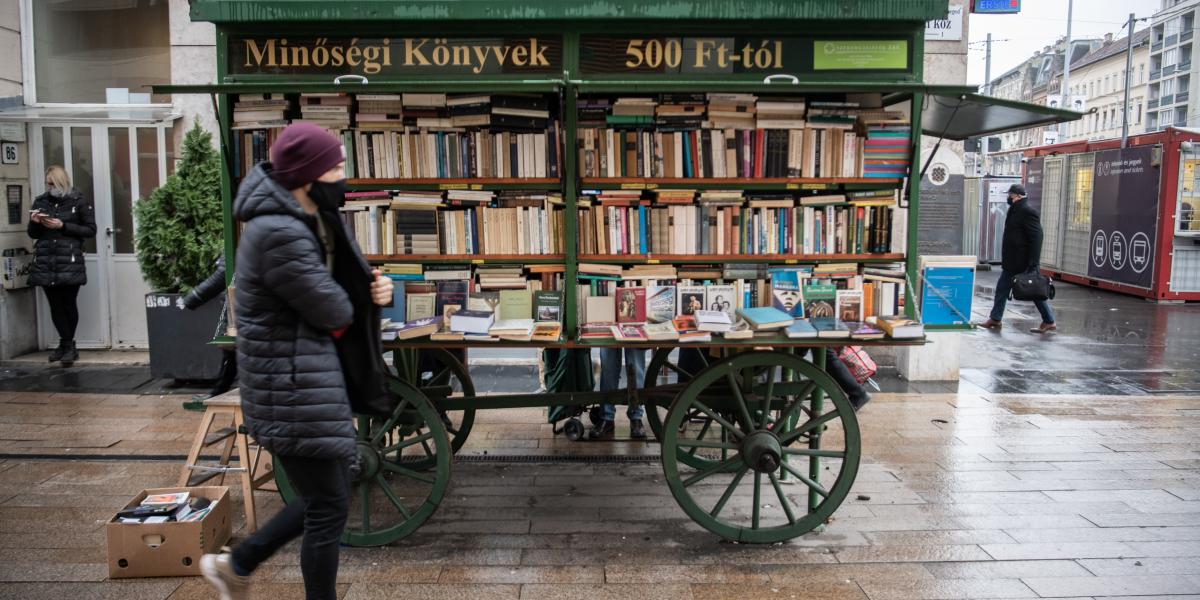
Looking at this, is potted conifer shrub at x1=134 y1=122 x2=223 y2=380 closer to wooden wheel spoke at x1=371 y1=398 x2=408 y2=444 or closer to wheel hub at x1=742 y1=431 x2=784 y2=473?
wooden wheel spoke at x1=371 y1=398 x2=408 y2=444

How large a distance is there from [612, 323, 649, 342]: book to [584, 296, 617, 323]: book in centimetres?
11

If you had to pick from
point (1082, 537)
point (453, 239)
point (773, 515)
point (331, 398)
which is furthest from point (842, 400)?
point (331, 398)

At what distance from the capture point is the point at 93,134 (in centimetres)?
902

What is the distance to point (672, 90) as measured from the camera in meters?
4.49

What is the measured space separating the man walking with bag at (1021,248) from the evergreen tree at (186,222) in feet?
Result: 31.2

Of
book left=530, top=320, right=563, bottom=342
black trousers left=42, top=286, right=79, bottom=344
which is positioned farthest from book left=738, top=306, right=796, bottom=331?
black trousers left=42, top=286, right=79, bottom=344

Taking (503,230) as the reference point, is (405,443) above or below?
below

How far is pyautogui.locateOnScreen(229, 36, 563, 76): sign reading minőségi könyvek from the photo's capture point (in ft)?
15.4

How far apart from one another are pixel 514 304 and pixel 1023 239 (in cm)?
916

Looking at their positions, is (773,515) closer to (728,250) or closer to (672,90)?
(728,250)

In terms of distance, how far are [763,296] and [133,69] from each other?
744 cm

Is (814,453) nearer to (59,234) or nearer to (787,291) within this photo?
(787,291)

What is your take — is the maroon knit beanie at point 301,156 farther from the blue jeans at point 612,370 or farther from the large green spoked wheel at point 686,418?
the blue jeans at point 612,370

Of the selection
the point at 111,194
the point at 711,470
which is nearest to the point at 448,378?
the point at 711,470
